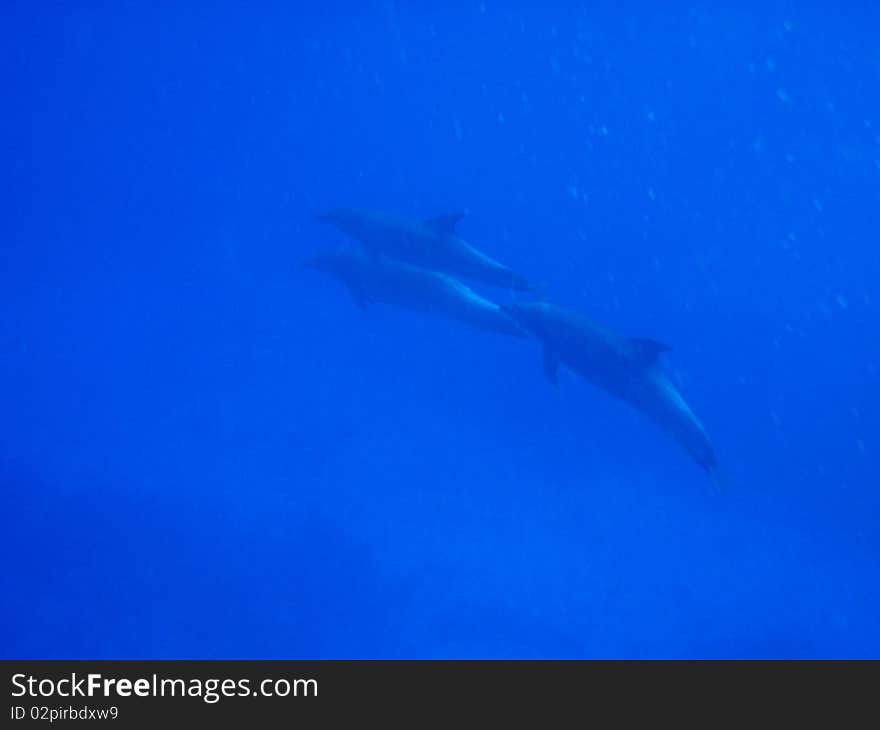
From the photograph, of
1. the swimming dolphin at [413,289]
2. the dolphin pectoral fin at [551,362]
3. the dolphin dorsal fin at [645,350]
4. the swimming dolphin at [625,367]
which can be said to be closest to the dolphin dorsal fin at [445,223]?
the swimming dolphin at [413,289]

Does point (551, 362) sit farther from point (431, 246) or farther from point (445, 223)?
point (445, 223)

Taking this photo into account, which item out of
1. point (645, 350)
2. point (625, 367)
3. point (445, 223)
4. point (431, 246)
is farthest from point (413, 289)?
point (645, 350)

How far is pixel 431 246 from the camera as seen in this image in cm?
1334

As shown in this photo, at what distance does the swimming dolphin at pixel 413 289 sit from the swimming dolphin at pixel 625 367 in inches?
58.6

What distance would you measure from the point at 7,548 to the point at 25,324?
19.9m

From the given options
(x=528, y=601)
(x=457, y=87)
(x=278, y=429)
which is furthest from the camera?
(x=457, y=87)

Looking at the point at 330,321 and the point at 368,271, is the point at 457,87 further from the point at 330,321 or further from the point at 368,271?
the point at 368,271

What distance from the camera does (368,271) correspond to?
49.8ft

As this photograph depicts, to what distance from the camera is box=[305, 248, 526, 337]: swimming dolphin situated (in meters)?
13.8

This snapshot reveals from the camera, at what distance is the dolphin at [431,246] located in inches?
512
